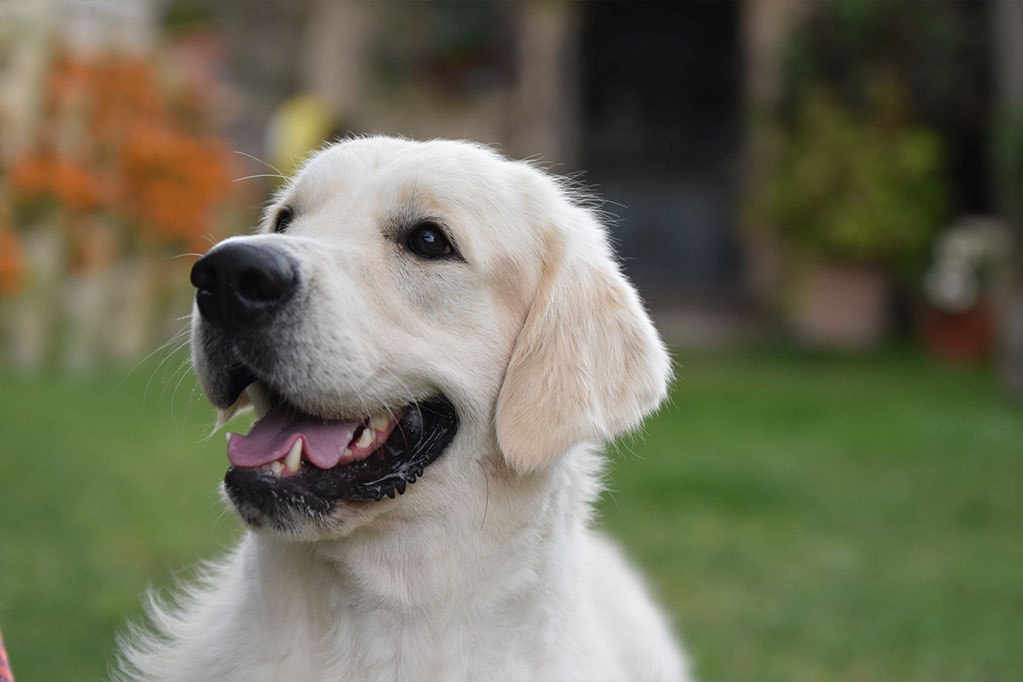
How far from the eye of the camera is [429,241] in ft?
8.33

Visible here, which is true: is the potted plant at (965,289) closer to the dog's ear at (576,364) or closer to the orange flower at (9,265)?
the orange flower at (9,265)

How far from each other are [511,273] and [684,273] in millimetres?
10718

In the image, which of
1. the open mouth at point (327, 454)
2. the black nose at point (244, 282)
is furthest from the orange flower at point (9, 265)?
the black nose at point (244, 282)

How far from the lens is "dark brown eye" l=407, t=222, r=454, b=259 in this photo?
254 centimetres

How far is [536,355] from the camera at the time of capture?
2508 mm

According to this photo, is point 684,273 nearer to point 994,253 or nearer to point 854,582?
point 994,253

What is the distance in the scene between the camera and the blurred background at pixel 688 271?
4824 millimetres

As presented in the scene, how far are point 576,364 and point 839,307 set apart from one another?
8.89 metres

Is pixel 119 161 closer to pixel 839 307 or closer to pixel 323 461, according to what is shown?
pixel 839 307

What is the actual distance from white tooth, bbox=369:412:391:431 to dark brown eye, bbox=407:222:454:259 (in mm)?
385

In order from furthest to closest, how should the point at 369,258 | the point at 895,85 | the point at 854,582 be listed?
the point at 895,85, the point at 854,582, the point at 369,258

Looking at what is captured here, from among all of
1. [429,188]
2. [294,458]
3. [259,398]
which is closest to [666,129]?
[429,188]

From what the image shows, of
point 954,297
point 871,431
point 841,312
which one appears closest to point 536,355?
point 871,431

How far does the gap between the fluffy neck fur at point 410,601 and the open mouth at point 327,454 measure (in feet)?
0.39
